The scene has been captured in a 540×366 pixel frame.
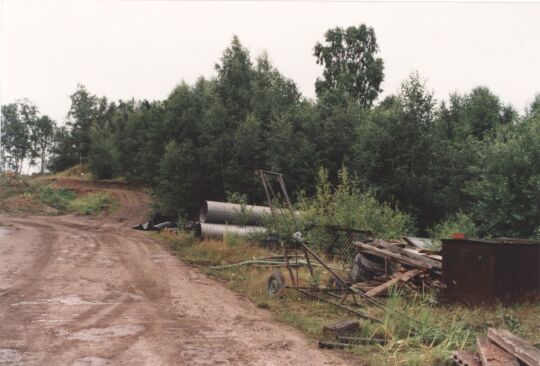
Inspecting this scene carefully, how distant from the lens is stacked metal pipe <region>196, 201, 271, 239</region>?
17938 millimetres

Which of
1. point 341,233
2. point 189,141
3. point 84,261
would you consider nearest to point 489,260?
point 341,233

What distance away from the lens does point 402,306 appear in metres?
8.44

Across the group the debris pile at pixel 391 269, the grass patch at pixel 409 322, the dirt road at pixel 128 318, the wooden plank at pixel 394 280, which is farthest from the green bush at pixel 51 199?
the wooden plank at pixel 394 280

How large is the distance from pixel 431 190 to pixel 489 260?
14.9m

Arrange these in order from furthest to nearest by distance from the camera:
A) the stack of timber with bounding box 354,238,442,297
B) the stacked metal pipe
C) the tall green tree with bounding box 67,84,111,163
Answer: the tall green tree with bounding box 67,84,111,163, the stacked metal pipe, the stack of timber with bounding box 354,238,442,297

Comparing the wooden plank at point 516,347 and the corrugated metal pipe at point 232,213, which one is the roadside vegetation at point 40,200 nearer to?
the corrugated metal pipe at point 232,213

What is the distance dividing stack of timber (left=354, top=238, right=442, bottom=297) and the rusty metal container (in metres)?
0.68

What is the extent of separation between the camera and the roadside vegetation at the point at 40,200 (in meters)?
35.2

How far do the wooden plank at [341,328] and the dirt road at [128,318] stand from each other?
353mm

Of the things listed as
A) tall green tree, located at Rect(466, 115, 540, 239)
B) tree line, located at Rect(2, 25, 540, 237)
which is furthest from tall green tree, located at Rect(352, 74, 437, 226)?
tall green tree, located at Rect(466, 115, 540, 239)

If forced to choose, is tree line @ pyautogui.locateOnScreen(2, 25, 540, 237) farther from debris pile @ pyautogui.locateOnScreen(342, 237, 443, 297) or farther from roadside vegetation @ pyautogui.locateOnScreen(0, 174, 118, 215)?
debris pile @ pyautogui.locateOnScreen(342, 237, 443, 297)

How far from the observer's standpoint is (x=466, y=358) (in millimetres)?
5590

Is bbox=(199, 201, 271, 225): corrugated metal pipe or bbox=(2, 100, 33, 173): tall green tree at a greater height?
bbox=(2, 100, 33, 173): tall green tree

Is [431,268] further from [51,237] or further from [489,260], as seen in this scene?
[51,237]
